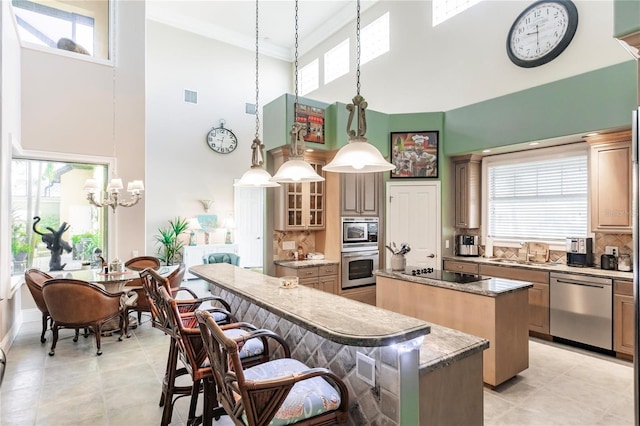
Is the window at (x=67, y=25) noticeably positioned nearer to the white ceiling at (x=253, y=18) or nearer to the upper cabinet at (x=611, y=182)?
the white ceiling at (x=253, y=18)

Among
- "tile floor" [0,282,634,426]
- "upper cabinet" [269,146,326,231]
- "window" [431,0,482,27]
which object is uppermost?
"window" [431,0,482,27]

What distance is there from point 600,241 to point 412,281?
8.53ft

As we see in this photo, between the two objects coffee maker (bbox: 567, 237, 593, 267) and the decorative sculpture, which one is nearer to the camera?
coffee maker (bbox: 567, 237, 593, 267)

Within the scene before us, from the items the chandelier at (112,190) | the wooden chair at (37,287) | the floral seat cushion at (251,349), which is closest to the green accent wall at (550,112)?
the floral seat cushion at (251,349)

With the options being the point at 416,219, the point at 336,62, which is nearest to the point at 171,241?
the point at 416,219

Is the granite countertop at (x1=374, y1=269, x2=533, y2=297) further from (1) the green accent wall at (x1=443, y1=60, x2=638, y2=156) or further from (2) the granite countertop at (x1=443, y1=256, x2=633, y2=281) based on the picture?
(1) the green accent wall at (x1=443, y1=60, x2=638, y2=156)

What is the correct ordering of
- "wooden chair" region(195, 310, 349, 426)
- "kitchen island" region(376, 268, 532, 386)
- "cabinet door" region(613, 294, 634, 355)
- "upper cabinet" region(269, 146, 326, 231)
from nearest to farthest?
1. "wooden chair" region(195, 310, 349, 426)
2. "kitchen island" region(376, 268, 532, 386)
3. "cabinet door" region(613, 294, 634, 355)
4. "upper cabinet" region(269, 146, 326, 231)

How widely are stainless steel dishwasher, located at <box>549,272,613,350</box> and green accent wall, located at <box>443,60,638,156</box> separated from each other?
1.73 m

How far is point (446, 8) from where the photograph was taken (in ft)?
20.1

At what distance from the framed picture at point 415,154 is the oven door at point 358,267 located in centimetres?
137

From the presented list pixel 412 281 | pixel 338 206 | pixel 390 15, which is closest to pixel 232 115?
pixel 390 15

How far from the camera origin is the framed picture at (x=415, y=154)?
5352 mm

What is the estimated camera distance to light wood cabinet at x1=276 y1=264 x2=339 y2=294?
4918 mm

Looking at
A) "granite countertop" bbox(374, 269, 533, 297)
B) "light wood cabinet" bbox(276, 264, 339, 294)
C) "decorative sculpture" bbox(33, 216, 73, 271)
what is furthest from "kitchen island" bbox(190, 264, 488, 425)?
"decorative sculpture" bbox(33, 216, 73, 271)
